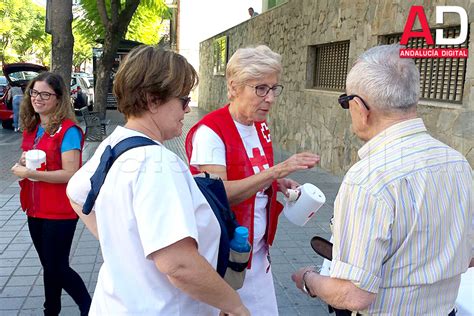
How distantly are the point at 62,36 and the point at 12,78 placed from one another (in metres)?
9.92

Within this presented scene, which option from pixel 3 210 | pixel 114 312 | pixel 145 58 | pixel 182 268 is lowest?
pixel 3 210

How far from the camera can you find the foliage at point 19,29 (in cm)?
4794

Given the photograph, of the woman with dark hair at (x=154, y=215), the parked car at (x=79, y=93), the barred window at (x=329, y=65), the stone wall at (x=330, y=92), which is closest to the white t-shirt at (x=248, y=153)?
A: the woman with dark hair at (x=154, y=215)

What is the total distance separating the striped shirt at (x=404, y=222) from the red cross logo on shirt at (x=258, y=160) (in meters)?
0.83

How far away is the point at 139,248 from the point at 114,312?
0.84 feet

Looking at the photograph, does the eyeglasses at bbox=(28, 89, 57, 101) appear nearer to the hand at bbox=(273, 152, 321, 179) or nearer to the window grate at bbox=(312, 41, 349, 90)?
the hand at bbox=(273, 152, 321, 179)

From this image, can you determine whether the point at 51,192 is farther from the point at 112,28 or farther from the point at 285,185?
the point at 112,28

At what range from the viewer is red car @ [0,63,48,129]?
52.0 ft

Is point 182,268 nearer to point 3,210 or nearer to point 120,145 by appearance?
point 120,145

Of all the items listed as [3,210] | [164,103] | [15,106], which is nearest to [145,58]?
[164,103]

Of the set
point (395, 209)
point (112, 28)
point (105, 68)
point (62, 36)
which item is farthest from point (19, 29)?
point (395, 209)

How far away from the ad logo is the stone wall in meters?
0.08

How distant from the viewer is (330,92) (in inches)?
360

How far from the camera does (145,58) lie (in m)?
1.62
